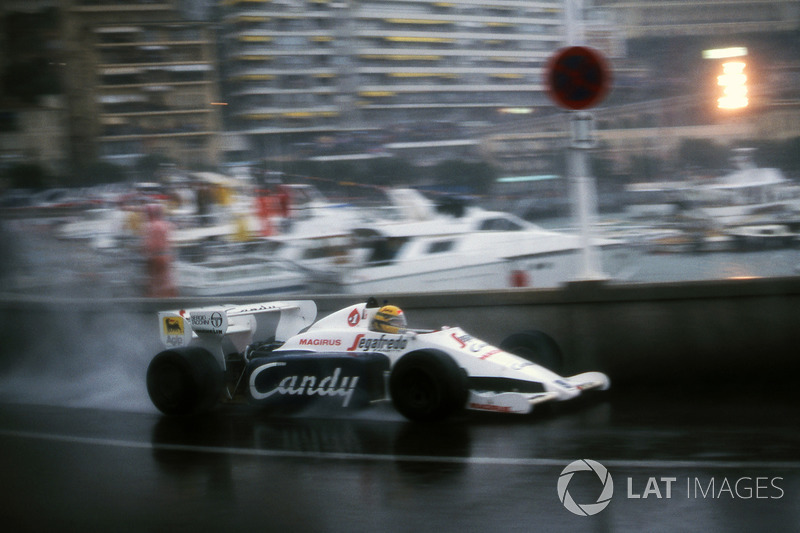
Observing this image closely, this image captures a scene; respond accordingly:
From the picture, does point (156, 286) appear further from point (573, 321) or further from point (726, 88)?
point (726, 88)

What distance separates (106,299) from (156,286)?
65 cm

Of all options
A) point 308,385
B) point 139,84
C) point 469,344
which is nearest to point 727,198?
point 469,344

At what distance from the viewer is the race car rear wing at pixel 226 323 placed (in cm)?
871

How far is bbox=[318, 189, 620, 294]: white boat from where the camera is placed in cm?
1087

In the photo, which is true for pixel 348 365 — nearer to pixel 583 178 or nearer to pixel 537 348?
pixel 537 348

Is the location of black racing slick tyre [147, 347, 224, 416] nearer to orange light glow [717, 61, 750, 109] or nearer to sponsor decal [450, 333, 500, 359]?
sponsor decal [450, 333, 500, 359]

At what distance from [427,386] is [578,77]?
10.3 ft

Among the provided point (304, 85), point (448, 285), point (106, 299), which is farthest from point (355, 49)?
point (106, 299)

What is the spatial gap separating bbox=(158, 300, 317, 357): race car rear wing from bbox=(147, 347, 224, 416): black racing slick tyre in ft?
1.06

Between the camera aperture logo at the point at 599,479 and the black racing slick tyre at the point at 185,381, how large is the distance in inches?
153

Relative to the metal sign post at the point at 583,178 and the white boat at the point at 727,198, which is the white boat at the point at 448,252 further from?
the metal sign post at the point at 583,178

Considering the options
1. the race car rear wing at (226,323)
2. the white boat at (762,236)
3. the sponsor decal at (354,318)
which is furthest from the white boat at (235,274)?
the white boat at (762,236)

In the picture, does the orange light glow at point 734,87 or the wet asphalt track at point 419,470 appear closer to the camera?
the wet asphalt track at point 419,470

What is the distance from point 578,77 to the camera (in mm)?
8164
